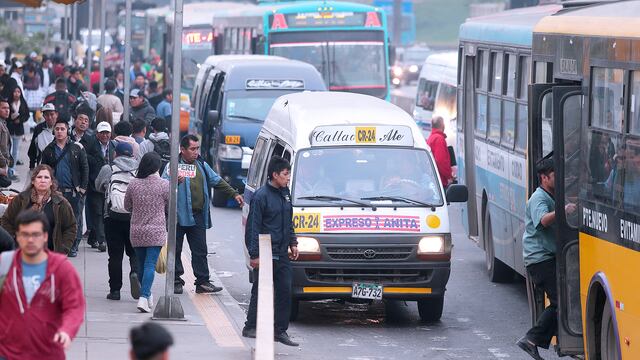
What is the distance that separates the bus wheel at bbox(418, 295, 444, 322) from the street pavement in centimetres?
7

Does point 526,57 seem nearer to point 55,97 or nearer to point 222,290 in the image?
point 222,290

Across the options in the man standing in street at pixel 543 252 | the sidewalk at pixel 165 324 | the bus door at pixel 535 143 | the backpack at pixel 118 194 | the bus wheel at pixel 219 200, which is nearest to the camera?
the man standing in street at pixel 543 252

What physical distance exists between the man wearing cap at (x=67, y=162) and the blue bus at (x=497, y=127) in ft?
15.0

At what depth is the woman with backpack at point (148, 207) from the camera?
507 inches

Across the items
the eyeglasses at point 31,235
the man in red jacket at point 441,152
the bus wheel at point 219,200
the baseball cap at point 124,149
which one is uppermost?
the eyeglasses at point 31,235

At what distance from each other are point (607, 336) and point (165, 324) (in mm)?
4504

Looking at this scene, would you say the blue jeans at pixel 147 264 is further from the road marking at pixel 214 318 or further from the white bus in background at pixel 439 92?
the white bus in background at pixel 439 92

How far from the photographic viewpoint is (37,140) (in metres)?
18.2

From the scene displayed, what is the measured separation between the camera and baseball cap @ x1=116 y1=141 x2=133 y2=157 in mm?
13953

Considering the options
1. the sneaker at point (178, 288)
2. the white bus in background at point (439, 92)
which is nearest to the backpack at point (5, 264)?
the sneaker at point (178, 288)

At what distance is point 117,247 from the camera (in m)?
13.6

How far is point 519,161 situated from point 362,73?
15818mm

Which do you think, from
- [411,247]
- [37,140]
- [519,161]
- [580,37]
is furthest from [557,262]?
[37,140]

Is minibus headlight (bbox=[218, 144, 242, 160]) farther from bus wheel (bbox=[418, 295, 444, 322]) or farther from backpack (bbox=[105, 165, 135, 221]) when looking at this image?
bus wheel (bbox=[418, 295, 444, 322])
